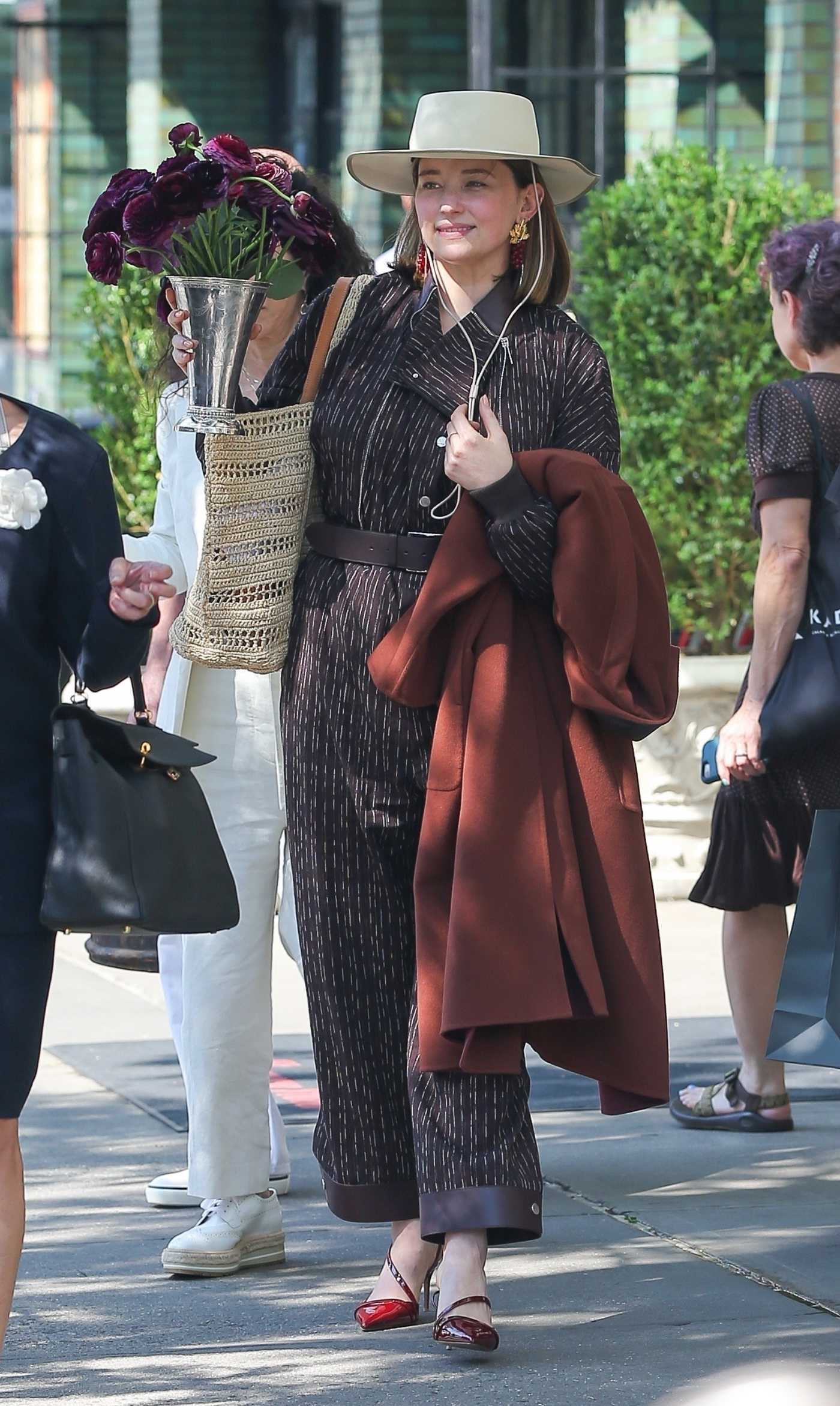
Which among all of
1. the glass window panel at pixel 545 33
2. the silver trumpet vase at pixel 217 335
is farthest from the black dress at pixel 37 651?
the glass window panel at pixel 545 33

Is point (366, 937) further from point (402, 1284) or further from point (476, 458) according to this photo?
point (476, 458)

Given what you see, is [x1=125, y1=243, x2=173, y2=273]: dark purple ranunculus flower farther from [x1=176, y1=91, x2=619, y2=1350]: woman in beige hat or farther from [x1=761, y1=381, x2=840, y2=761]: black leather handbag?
[x1=761, y1=381, x2=840, y2=761]: black leather handbag

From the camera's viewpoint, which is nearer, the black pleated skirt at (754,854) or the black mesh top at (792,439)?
the black mesh top at (792,439)

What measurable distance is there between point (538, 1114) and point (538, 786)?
199cm

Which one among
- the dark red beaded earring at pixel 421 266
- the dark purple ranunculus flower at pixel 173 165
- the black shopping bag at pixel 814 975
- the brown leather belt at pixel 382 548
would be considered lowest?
the black shopping bag at pixel 814 975

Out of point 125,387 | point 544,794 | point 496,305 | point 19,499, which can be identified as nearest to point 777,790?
point 544,794

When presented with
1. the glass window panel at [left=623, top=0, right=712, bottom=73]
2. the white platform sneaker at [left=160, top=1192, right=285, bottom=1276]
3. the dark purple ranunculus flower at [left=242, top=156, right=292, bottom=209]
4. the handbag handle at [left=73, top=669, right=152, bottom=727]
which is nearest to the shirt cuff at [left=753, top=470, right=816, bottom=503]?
the dark purple ranunculus flower at [left=242, top=156, right=292, bottom=209]

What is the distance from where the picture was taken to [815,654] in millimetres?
4754

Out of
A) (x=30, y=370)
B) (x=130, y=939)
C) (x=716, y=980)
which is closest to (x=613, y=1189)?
(x=130, y=939)

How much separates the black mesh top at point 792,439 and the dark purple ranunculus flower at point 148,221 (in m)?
1.47

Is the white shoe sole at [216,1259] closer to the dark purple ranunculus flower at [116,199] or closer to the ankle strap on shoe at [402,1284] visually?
the ankle strap on shoe at [402,1284]

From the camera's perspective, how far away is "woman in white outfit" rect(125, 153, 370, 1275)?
14.4ft

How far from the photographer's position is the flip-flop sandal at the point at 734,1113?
5.41m

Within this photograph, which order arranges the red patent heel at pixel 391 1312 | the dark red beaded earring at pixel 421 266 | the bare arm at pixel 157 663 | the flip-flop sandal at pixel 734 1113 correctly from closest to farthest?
1. the red patent heel at pixel 391 1312
2. the dark red beaded earring at pixel 421 266
3. the bare arm at pixel 157 663
4. the flip-flop sandal at pixel 734 1113
